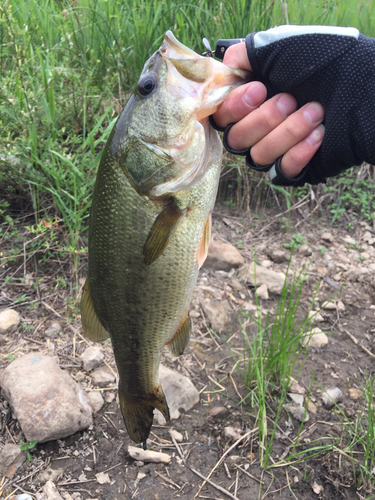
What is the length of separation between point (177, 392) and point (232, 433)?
37 cm

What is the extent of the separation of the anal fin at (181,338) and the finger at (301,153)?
0.71m

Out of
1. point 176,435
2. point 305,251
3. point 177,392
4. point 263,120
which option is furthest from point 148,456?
point 305,251

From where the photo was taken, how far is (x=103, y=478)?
201 centimetres

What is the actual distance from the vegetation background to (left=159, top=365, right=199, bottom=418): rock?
0.96m

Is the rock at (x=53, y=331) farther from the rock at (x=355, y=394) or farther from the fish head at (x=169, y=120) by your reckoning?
the rock at (x=355, y=394)

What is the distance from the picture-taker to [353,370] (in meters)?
2.63

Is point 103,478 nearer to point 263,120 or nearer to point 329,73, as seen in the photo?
point 263,120

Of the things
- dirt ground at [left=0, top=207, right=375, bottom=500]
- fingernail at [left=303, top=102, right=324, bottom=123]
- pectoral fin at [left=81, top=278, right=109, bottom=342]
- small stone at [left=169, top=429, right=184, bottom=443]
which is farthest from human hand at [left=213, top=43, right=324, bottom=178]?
small stone at [left=169, top=429, right=184, bottom=443]

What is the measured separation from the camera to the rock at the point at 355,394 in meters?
2.44

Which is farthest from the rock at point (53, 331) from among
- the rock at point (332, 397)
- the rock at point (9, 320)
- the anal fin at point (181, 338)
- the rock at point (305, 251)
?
the rock at point (305, 251)

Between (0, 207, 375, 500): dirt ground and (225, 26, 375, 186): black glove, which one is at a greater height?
(225, 26, 375, 186): black glove

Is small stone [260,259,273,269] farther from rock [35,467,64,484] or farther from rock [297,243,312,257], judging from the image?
rock [35,467,64,484]

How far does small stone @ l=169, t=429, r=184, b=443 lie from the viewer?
221 cm

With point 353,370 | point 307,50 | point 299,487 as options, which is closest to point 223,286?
point 353,370
